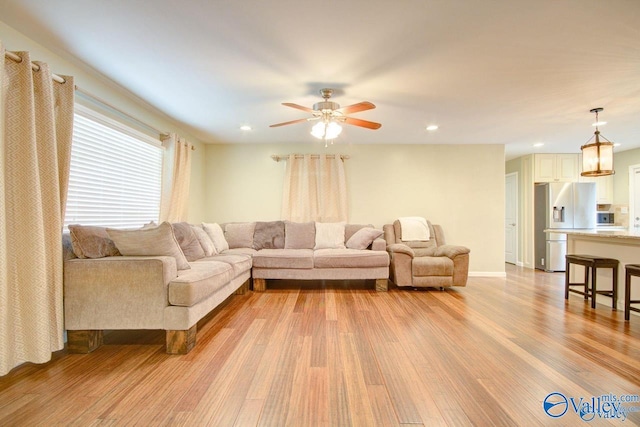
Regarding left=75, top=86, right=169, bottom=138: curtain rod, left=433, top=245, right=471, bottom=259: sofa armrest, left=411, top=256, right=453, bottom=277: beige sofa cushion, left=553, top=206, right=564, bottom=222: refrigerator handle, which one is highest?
left=75, top=86, right=169, bottom=138: curtain rod

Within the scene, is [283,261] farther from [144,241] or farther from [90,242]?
[90,242]

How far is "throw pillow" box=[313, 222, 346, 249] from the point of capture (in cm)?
455

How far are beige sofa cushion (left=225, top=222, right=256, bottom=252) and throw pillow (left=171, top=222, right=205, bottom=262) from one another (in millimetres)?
1175

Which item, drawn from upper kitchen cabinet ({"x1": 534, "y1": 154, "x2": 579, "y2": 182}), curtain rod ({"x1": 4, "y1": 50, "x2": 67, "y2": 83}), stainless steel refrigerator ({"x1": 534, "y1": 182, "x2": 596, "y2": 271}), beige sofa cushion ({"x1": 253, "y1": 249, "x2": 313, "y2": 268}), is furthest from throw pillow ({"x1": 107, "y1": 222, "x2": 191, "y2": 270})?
upper kitchen cabinet ({"x1": 534, "y1": 154, "x2": 579, "y2": 182})

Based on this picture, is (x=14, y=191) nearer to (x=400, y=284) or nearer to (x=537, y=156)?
(x=400, y=284)

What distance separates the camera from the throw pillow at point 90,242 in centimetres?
222

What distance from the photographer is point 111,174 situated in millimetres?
3025

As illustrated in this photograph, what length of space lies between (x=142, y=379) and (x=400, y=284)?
3.12 metres

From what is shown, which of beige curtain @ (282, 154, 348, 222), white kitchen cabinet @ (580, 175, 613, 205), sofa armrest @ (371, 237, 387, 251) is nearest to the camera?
sofa armrest @ (371, 237, 387, 251)

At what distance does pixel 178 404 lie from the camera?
157 centimetres

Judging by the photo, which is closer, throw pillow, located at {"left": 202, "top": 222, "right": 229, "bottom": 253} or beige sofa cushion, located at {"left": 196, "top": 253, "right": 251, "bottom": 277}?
beige sofa cushion, located at {"left": 196, "top": 253, "right": 251, "bottom": 277}

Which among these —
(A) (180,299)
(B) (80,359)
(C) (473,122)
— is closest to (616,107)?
(C) (473,122)

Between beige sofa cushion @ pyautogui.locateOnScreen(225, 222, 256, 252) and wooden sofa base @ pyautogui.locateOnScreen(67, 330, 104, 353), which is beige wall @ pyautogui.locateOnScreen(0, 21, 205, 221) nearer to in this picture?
beige sofa cushion @ pyautogui.locateOnScreen(225, 222, 256, 252)

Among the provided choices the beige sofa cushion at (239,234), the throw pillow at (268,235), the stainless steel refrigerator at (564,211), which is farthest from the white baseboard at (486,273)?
the beige sofa cushion at (239,234)
